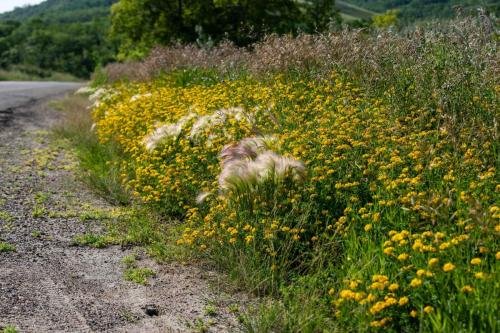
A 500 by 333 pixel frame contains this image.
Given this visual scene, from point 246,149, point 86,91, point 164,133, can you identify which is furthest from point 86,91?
point 246,149

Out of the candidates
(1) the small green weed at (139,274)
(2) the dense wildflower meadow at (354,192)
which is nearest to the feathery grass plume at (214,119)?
Result: (2) the dense wildflower meadow at (354,192)

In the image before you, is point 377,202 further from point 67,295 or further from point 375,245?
point 67,295

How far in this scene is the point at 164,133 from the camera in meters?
8.12

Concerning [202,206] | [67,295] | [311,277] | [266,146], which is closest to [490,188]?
[311,277]

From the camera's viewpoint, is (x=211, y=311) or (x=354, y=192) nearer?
(x=211, y=311)

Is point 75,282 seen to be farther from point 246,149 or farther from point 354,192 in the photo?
point 354,192

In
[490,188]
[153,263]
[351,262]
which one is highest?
[490,188]

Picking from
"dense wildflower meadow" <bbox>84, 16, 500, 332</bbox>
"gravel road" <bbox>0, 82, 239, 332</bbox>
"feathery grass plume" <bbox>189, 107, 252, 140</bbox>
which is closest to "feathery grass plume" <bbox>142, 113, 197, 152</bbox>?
"dense wildflower meadow" <bbox>84, 16, 500, 332</bbox>

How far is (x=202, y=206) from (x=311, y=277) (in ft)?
7.16

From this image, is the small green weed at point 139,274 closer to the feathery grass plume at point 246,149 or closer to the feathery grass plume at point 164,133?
the feathery grass plume at point 246,149

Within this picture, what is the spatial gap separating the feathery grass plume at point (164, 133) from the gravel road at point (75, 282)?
0.99 metres

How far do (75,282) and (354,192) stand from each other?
259 cm

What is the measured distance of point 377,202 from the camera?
5.06 m

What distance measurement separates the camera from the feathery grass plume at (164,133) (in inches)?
312
